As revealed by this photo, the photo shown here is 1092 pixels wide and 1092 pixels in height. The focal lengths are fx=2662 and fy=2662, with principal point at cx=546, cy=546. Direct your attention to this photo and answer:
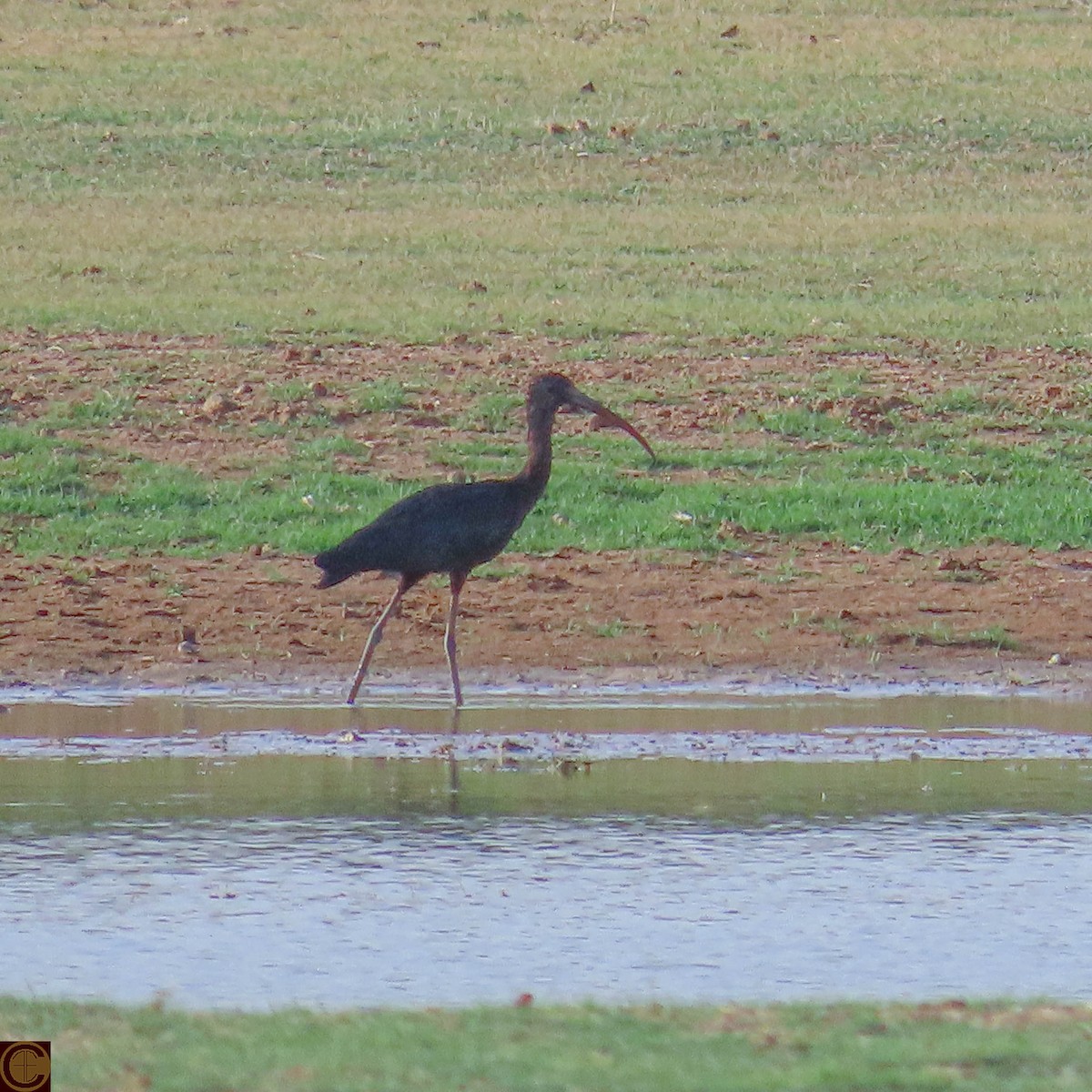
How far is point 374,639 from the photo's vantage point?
1040cm

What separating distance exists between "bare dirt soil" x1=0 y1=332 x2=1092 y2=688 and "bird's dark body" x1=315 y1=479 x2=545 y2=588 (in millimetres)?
573

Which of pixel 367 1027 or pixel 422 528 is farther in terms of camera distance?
pixel 422 528

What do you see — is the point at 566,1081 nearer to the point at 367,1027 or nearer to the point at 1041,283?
the point at 367,1027

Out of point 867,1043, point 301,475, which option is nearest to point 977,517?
point 301,475

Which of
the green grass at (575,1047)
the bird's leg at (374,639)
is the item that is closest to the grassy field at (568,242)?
the bird's leg at (374,639)

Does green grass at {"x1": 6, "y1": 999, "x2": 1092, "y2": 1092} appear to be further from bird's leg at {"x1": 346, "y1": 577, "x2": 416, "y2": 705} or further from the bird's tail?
the bird's tail

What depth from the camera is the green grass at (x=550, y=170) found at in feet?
57.9

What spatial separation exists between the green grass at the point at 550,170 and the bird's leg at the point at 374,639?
581 centimetres

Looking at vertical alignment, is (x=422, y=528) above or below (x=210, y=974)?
above

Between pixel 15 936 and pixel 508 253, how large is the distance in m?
13.2

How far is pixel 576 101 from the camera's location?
25969 millimetres

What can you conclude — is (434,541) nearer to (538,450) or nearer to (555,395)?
(538,450)

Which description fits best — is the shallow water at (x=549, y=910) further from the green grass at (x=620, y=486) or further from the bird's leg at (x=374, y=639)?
the green grass at (x=620, y=486)
